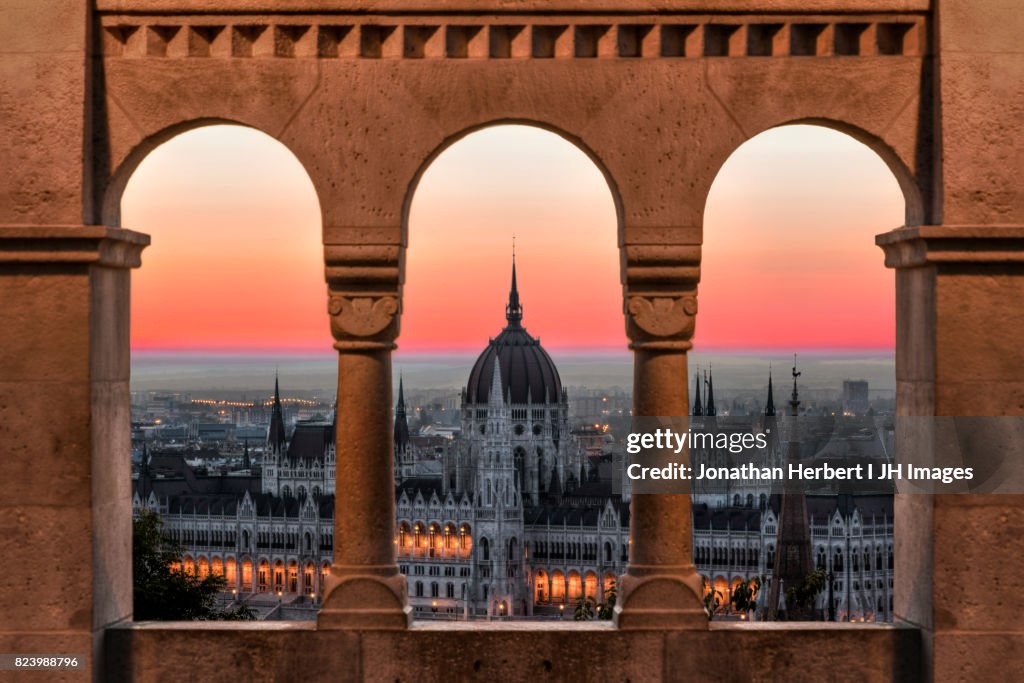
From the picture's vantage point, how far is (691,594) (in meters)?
7.23

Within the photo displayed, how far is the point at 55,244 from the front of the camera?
23.5ft

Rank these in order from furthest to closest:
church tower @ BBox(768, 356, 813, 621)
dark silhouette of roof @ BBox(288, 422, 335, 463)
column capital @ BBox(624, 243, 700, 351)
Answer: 1. dark silhouette of roof @ BBox(288, 422, 335, 463)
2. church tower @ BBox(768, 356, 813, 621)
3. column capital @ BBox(624, 243, 700, 351)

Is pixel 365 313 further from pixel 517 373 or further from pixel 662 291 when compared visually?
pixel 517 373

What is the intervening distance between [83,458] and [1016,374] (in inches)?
199

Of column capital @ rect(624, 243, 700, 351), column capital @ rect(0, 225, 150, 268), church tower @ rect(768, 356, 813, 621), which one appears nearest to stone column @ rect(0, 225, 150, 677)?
column capital @ rect(0, 225, 150, 268)

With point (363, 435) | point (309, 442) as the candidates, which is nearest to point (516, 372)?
point (309, 442)

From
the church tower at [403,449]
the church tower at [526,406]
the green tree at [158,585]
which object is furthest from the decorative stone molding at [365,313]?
the church tower at [526,406]

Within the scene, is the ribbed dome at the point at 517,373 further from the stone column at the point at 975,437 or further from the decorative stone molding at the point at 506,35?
the stone column at the point at 975,437

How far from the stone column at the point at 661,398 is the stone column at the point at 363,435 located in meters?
1.27

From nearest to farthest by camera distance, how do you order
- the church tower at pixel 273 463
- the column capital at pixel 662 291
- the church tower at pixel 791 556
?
1. the column capital at pixel 662 291
2. the church tower at pixel 791 556
3. the church tower at pixel 273 463

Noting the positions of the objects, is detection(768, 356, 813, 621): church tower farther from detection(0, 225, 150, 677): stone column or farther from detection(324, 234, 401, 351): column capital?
detection(0, 225, 150, 677): stone column

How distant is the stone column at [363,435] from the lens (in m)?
7.21

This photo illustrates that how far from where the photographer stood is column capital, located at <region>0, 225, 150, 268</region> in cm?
711

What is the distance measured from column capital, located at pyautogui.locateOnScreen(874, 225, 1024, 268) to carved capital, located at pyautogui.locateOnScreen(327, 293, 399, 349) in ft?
9.35
